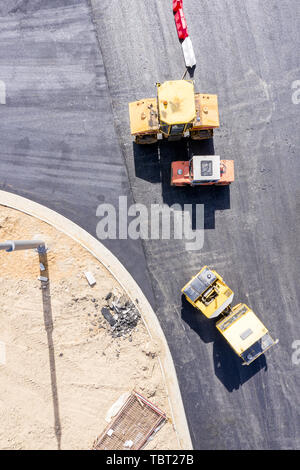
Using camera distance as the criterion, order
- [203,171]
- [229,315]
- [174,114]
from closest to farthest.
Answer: [174,114], [203,171], [229,315]

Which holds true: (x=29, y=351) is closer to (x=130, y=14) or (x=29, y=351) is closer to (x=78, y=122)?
(x=78, y=122)

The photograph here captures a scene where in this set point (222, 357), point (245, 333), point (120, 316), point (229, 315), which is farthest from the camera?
point (222, 357)

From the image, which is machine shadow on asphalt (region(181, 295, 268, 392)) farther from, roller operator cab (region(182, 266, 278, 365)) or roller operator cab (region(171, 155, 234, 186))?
roller operator cab (region(171, 155, 234, 186))

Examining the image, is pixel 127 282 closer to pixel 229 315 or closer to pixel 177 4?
pixel 229 315

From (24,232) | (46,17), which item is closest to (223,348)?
(24,232)

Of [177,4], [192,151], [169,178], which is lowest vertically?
[169,178]

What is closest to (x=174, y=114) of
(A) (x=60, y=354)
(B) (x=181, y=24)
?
(B) (x=181, y=24)
